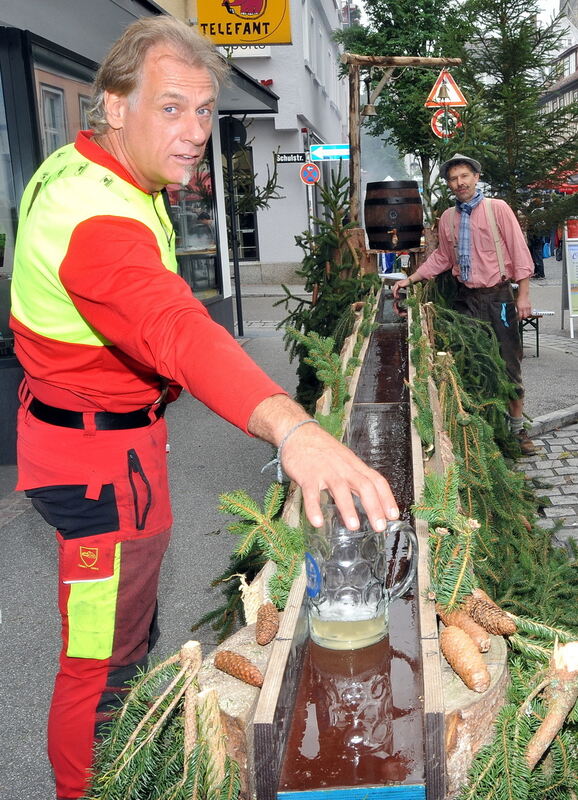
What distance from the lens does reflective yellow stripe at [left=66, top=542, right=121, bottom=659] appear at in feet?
7.30

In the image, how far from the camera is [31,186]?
7.25ft

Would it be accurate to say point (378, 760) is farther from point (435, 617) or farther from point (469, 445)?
point (469, 445)

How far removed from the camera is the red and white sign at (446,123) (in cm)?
948

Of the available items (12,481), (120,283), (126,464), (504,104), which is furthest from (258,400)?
(504,104)

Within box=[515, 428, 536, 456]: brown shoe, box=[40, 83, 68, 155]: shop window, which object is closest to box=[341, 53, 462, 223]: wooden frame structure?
box=[40, 83, 68, 155]: shop window

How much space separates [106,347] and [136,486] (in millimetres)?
394

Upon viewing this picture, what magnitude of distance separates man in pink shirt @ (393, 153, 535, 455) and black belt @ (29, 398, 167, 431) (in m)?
5.14

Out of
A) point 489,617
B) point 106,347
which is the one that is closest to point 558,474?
point 489,617

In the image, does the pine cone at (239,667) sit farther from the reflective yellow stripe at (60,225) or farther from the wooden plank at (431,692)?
the reflective yellow stripe at (60,225)

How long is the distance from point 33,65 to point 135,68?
5909mm

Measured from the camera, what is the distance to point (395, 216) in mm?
8891

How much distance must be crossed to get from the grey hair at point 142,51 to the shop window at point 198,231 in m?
8.59

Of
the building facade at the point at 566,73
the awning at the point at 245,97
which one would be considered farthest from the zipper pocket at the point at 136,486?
the building facade at the point at 566,73

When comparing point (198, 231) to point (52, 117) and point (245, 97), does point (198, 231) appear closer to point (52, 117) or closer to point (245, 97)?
point (245, 97)
